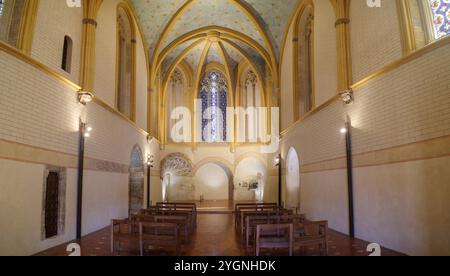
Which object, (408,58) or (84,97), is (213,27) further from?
(408,58)

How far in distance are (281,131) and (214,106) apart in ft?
24.9

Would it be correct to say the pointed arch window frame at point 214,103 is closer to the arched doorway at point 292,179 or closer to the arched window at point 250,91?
the arched window at point 250,91

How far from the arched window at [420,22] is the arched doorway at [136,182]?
1221 centimetres

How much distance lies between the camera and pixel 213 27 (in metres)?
19.8

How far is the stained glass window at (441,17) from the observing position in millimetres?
7273

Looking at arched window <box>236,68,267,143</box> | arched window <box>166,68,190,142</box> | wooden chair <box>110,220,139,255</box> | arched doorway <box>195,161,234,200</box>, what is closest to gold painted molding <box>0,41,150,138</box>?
wooden chair <box>110,220,139,255</box>

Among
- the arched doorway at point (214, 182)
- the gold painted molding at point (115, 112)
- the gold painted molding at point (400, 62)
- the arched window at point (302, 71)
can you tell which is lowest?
the arched doorway at point (214, 182)

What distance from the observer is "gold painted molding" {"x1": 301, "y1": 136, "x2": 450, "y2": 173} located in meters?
6.37

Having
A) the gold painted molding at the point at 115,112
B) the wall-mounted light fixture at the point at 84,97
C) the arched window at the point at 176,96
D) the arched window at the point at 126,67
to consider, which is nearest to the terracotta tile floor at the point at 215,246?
the wall-mounted light fixture at the point at 84,97

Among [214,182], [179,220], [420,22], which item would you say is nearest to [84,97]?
[179,220]

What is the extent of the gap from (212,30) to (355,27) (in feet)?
37.1

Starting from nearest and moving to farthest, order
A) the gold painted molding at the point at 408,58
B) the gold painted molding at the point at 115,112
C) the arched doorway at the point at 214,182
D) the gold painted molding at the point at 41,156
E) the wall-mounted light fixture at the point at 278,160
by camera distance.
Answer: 1. the gold painted molding at the point at 408,58
2. the gold painted molding at the point at 41,156
3. the gold painted molding at the point at 115,112
4. the wall-mounted light fixture at the point at 278,160
5. the arched doorway at the point at 214,182

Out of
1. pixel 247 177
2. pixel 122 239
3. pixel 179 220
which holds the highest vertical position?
pixel 247 177
